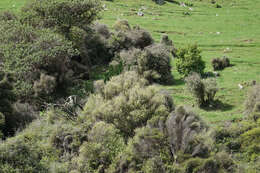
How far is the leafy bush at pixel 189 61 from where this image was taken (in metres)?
36.3

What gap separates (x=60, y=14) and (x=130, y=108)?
68.4 ft

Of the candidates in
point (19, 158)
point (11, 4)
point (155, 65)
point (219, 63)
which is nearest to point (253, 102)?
point (155, 65)

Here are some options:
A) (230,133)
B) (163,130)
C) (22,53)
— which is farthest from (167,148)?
(22,53)

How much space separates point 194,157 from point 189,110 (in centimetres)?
489

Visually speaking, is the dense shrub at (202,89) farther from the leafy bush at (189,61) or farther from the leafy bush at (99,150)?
the leafy bush at (99,150)

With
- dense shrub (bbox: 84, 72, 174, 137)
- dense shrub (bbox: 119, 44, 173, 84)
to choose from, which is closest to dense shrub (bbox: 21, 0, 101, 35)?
dense shrub (bbox: 119, 44, 173, 84)

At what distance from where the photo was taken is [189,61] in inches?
1428

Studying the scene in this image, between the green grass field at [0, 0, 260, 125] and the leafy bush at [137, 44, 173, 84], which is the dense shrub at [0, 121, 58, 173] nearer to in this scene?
the green grass field at [0, 0, 260, 125]

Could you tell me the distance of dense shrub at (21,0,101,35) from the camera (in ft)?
130

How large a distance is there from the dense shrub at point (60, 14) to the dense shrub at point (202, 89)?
18.1 m

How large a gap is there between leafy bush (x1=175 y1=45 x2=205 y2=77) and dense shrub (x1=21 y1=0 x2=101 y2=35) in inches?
541

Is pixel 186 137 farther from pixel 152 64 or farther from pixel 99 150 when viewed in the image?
pixel 152 64

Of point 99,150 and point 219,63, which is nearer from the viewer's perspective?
point 99,150

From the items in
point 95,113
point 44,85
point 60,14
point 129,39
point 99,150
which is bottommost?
point 99,150
